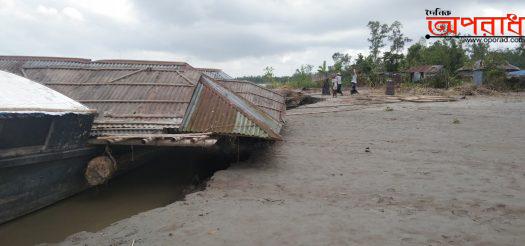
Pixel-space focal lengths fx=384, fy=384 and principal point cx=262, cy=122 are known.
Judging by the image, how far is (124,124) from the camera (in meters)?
6.69

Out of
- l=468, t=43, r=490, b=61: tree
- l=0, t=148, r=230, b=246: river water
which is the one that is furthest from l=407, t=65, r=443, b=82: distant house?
l=0, t=148, r=230, b=246: river water

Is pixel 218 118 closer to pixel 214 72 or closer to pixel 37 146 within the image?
pixel 37 146

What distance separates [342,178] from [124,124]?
3.82 metres

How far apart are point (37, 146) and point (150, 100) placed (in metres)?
2.90

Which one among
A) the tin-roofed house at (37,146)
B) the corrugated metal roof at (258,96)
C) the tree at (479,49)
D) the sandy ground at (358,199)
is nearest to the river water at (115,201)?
the tin-roofed house at (37,146)

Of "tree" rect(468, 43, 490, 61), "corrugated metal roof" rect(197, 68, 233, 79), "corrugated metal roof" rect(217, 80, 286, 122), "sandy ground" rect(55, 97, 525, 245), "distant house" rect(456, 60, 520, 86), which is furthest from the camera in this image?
"tree" rect(468, 43, 490, 61)

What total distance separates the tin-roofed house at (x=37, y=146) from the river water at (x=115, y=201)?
7.6 inches

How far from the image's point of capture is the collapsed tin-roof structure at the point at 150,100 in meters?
6.63

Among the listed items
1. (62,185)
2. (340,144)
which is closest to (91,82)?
(62,185)

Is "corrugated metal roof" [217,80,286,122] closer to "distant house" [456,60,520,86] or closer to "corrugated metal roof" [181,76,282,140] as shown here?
"corrugated metal roof" [181,76,282,140]

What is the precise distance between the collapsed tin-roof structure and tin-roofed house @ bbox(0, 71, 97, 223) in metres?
0.62

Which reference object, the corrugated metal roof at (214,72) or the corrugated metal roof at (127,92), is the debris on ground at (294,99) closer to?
the corrugated metal roof at (214,72)

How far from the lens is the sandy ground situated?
3.88m

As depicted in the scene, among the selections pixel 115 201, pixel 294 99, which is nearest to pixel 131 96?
pixel 115 201
